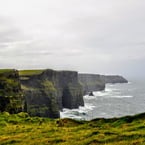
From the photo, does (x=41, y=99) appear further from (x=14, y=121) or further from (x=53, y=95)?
(x=14, y=121)

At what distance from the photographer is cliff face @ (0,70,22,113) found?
72.1 metres

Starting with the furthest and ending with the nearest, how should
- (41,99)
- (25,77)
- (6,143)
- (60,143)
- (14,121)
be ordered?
(25,77) → (41,99) → (14,121) → (6,143) → (60,143)

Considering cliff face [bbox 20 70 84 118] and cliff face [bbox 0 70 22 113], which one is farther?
cliff face [bbox 20 70 84 118]

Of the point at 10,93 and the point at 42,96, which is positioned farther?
the point at 42,96

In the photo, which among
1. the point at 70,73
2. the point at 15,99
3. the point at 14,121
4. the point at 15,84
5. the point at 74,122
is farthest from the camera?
the point at 70,73

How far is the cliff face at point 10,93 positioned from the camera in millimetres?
72081

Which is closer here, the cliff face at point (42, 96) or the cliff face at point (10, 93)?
the cliff face at point (10, 93)

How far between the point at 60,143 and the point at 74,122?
43.3ft

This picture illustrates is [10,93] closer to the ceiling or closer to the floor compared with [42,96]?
closer to the ceiling

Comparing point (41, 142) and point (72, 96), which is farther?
point (72, 96)

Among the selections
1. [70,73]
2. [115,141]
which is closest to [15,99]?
[115,141]

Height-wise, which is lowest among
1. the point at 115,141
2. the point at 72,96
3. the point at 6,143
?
the point at 72,96

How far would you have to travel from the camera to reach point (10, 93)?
7844 centimetres

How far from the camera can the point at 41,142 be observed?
1762cm
